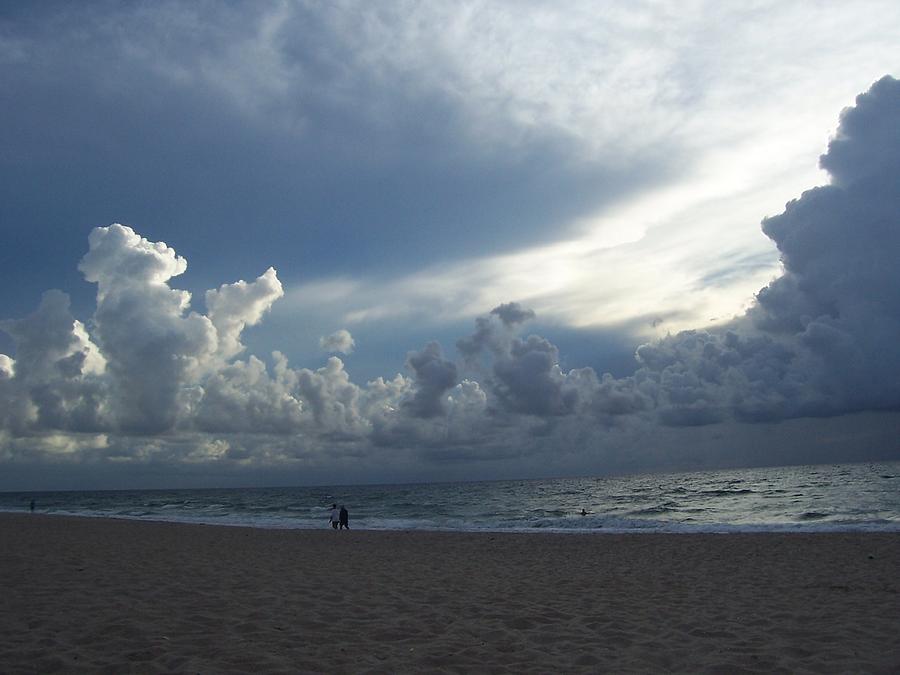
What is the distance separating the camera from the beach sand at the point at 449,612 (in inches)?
276

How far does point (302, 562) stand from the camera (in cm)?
1647

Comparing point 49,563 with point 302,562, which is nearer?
point 49,563

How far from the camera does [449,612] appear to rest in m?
9.76

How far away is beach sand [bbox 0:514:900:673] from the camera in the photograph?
7.01 m

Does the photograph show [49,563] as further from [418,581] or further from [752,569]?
[752,569]

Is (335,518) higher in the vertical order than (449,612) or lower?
lower

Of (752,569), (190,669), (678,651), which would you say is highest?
(190,669)

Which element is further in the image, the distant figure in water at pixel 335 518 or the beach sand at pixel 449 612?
the distant figure in water at pixel 335 518

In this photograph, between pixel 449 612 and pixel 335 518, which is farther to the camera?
pixel 335 518

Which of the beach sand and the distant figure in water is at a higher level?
the beach sand

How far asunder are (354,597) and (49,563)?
28.0 feet

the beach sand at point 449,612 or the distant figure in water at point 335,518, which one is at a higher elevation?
the beach sand at point 449,612

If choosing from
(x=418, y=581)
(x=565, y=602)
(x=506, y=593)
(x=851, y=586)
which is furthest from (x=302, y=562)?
(x=851, y=586)

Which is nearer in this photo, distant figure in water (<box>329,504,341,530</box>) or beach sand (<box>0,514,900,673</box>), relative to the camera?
beach sand (<box>0,514,900,673</box>)
